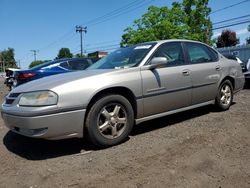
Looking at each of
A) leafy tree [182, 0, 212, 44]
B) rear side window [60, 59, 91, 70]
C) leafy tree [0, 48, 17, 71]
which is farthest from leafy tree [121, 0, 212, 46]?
leafy tree [0, 48, 17, 71]

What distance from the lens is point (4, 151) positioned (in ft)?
12.5

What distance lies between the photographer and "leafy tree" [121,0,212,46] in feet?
97.2

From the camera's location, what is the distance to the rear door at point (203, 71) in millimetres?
4809

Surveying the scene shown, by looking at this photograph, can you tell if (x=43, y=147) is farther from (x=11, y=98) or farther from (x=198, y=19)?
(x=198, y=19)

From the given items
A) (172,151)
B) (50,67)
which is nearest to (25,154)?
(172,151)

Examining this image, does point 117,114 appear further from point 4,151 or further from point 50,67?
point 50,67

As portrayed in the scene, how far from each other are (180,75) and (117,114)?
4.56 ft

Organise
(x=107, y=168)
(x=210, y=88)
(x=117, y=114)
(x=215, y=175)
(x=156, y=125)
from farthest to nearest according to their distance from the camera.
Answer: (x=210, y=88) < (x=156, y=125) < (x=117, y=114) < (x=107, y=168) < (x=215, y=175)

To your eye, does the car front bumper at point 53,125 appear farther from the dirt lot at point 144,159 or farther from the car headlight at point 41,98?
the dirt lot at point 144,159

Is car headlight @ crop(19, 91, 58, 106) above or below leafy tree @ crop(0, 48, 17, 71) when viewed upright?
below

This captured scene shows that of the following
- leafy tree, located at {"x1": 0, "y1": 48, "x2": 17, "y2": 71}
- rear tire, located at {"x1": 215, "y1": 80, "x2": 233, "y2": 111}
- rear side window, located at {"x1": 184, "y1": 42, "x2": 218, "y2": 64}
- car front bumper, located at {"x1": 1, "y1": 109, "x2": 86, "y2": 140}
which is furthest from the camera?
leafy tree, located at {"x1": 0, "y1": 48, "x2": 17, "y2": 71}

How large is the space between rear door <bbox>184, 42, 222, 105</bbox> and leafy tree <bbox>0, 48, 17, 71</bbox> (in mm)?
116552

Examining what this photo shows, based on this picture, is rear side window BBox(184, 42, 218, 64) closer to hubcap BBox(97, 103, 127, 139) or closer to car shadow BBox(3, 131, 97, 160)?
hubcap BBox(97, 103, 127, 139)

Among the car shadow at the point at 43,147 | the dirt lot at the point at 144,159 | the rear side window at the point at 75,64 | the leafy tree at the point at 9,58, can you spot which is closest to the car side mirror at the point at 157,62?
the dirt lot at the point at 144,159
